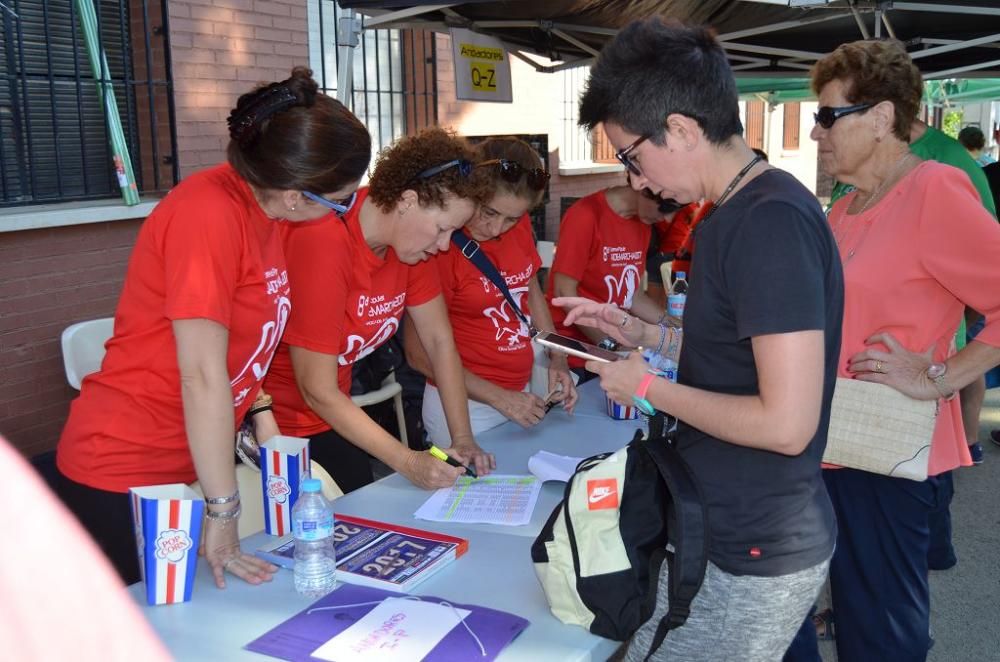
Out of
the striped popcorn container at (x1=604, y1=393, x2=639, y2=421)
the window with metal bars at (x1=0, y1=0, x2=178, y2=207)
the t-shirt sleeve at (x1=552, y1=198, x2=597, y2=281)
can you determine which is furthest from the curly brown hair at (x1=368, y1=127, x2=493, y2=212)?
the window with metal bars at (x1=0, y1=0, x2=178, y2=207)

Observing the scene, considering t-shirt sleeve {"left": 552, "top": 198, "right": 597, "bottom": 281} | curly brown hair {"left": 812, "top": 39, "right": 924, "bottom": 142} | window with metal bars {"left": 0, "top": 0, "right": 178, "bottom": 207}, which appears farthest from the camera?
window with metal bars {"left": 0, "top": 0, "right": 178, "bottom": 207}

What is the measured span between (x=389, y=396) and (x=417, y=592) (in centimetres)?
236

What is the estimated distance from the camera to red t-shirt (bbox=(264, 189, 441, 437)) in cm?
221

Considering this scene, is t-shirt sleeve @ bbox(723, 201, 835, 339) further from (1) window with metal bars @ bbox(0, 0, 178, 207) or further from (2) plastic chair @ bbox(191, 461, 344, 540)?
(1) window with metal bars @ bbox(0, 0, 178, 207)

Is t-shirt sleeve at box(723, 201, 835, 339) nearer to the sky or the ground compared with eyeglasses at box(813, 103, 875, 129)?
nearer to the ground

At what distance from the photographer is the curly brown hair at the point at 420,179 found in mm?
2311

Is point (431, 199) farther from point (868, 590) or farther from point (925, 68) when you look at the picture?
point (925, 68)

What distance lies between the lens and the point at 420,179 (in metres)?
2.31

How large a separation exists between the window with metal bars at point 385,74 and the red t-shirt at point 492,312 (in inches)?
137

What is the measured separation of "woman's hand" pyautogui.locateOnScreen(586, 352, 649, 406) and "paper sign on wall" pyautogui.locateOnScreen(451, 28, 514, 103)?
8.78 feet

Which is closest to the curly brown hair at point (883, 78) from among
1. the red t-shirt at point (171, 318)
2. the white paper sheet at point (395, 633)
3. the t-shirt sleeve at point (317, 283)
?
the t-shirt sleeve at point (317, 283)

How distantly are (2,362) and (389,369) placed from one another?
1747 mm

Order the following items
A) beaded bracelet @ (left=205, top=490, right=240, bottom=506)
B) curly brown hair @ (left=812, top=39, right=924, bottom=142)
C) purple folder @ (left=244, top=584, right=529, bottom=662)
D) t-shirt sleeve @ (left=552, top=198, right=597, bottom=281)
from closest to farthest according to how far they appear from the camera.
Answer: purple folder @ (left=244, top=584, right=529, bottom=662), beaded bracelet @ (left=205, top=490, right=240, bottom=506), curly brown hair @ (left=812, top=39, right=924, bottom=142), t-shirt sleeve @ (left=552, top=198, right=597, bottom=281)

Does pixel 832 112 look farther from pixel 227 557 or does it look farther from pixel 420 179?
pixel 227 557
